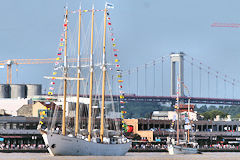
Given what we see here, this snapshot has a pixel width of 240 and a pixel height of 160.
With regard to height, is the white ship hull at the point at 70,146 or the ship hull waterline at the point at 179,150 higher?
the white ship hull at the point at 70,146

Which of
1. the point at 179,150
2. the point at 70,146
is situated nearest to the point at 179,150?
the point at 179,150

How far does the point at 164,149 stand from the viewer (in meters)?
146

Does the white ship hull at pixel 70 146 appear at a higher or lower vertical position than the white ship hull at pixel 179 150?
higher

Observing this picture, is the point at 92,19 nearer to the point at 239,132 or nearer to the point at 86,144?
the point at 86,144

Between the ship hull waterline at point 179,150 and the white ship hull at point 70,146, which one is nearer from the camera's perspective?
the white ship hull at point 70,146

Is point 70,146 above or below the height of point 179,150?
above

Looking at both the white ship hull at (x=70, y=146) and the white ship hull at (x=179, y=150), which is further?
the white ship hull at (x=179, y=150)

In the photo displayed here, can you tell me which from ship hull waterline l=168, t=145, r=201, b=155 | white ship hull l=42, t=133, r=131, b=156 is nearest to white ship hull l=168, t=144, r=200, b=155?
ship hull waterline l=168, t=145, r=201, b=155

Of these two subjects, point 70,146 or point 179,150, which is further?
point 179,150

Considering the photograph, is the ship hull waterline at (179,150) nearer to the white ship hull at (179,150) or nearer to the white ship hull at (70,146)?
the white ship hull at (179,150)

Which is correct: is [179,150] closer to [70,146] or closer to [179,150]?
[179,150]

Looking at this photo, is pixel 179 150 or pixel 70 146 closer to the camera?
pixel 70 146

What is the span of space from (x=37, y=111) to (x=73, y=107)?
37.7ft

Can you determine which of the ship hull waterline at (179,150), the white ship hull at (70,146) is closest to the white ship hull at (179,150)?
the ship hull waterline at (179,150)
